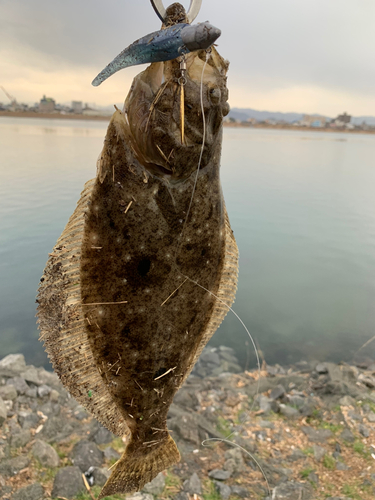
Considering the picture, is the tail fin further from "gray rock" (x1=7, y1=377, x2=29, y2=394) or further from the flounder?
"gray rock" (x1=7, y1=377, x2=29, y2=394)

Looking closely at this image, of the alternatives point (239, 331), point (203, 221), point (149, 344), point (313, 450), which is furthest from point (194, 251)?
point (239, 331)

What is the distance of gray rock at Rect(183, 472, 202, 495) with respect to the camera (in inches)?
171

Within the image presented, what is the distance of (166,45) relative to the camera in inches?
55.7

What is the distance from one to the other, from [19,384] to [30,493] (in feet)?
8.52

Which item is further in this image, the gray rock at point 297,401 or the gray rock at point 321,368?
the gray rock at point 321,368

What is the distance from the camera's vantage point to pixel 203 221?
6.98 ft

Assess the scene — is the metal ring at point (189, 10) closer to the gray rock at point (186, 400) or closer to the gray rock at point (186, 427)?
the gray rock at point (186, 427)

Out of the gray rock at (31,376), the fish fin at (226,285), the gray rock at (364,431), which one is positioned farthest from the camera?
the gray rock at (31,376)

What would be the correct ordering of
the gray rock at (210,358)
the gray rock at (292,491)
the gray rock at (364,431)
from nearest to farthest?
the gray rock at (292,491), the gray rock at (364,431), the gray rock at (210,358)

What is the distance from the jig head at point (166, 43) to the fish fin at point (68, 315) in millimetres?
663

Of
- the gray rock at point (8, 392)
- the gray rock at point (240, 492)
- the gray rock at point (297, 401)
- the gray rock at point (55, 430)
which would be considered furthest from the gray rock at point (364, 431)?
the gray rock at point (8, 392)

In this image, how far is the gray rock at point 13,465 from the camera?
4227 millimetres

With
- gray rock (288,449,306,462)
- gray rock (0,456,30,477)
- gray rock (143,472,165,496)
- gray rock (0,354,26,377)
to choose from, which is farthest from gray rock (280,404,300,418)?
gray rock (0,354,26,377)

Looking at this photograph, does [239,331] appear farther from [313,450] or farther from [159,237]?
[159,237]
